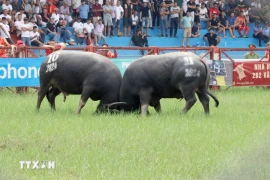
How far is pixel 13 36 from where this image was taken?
93.5 feet

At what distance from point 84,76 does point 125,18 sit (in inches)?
664

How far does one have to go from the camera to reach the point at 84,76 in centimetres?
1620

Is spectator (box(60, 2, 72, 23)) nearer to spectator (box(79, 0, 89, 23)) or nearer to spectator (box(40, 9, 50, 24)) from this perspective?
spectator (box(79, 0, 89, 23))

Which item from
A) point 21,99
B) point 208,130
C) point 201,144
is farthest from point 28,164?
point 21,99

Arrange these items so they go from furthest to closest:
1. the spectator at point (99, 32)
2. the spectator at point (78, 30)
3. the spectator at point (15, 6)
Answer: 1. the spectator at point (99, 32)
2. the spectator at point (78, 30)
3. the spectator at point (15, 6)

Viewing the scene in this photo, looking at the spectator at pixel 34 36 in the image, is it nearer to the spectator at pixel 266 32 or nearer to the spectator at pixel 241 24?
the spectator at pixel 241 24

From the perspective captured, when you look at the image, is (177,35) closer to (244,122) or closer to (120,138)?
(244,122)

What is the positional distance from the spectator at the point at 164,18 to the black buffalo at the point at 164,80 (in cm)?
1755

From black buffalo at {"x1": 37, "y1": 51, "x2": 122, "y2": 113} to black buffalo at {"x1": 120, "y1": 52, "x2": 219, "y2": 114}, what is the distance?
29cm

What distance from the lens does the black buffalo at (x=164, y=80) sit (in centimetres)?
1574

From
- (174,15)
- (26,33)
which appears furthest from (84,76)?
(174,15)

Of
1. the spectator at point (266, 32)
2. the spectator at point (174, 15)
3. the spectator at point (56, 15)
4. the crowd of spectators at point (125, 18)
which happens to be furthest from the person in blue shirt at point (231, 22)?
the spectator at point (56, 15)

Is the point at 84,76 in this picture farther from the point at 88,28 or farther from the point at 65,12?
the point at 65,12

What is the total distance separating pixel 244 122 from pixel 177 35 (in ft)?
65.8
